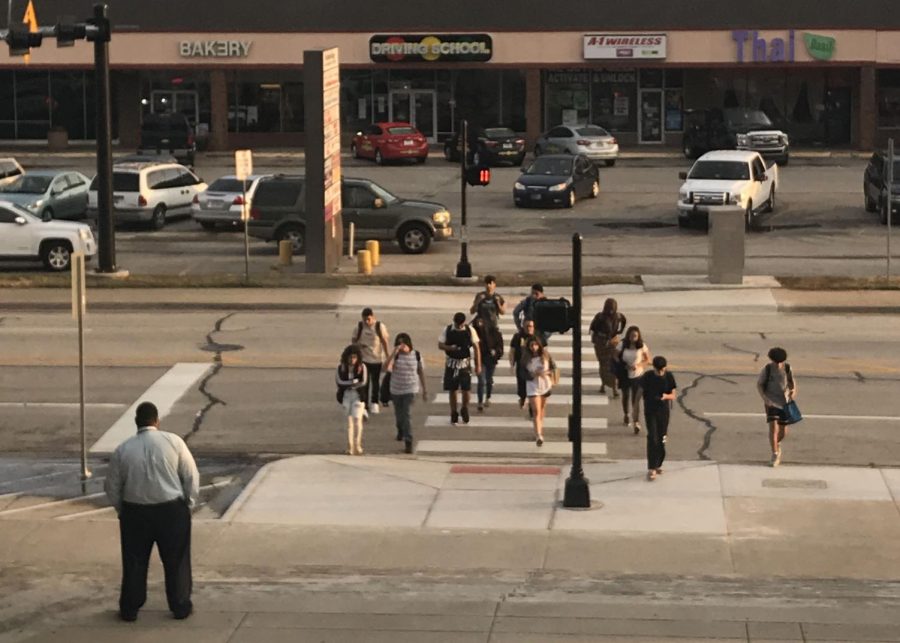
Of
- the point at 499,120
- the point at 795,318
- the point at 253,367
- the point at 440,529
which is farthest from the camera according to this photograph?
the point at 499,120

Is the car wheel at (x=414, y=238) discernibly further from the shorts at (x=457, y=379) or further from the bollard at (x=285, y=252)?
the shorts at (x=457, y=379)

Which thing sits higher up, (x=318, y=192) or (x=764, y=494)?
(x=318, y=192)

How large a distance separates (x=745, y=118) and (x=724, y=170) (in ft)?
55.9

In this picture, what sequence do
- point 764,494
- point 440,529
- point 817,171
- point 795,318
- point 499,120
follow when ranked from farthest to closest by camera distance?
point 499,120 < point 817,171 < point 795,318 < point 764,494 < point 440,529

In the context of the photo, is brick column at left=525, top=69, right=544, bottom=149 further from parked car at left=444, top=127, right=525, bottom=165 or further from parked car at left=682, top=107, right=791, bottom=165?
parked car at left=444, top=127, right=525, bottom=165

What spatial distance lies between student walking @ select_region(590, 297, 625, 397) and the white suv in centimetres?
2178

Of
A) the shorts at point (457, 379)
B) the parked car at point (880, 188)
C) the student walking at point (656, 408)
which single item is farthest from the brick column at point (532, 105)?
the student walking at point (656, 408)

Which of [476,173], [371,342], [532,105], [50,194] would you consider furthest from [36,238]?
[532,105]

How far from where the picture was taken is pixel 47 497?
18438 mm

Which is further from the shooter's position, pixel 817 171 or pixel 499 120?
pixel 499 120

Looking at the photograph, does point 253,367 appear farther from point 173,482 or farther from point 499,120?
point 499,120

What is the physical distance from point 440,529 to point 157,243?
25244mm

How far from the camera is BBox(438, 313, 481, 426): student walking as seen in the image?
21.7 metres

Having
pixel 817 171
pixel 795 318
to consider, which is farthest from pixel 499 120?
pixel 795 318
